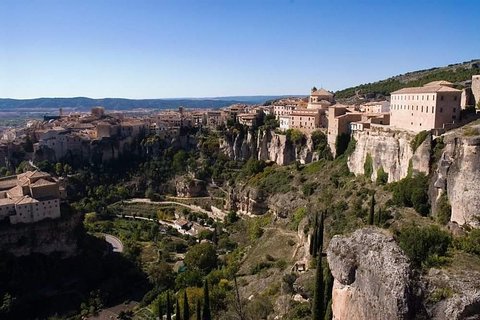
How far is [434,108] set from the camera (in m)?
37.3

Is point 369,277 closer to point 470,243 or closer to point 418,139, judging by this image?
point 470,243

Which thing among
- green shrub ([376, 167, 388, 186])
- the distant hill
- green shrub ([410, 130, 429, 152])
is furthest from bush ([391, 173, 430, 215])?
the distant hill

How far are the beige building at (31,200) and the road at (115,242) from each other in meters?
9.01

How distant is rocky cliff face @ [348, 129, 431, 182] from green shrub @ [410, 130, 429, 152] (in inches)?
19.5

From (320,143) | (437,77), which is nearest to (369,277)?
(320,143)

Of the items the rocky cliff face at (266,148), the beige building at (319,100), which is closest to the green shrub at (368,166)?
the rocky cliff face at (266,148)

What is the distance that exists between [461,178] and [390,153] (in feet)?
40.1

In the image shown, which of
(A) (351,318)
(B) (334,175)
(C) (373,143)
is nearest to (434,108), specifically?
(C) (373,143)

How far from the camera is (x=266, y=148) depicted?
7219 centimetres

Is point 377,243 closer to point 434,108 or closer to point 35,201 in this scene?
point 434,108

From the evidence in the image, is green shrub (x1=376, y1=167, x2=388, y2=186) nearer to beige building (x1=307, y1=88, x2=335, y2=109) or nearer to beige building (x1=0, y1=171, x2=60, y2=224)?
beige building (x1=307, y1=88, x2=335, y2=109)

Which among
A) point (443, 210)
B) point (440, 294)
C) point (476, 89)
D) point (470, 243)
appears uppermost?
point (476, 89)

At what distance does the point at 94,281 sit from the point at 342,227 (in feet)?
93.5

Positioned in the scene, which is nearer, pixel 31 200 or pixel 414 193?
pixel 414 193
